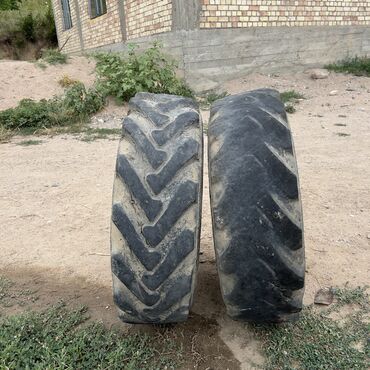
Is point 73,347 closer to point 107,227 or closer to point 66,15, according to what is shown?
point 107,227

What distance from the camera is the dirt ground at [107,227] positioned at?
205 centimetres

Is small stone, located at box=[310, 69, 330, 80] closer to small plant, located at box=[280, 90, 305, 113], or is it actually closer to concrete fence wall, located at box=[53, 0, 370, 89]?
concrete fence wall, located at box=[53, 0, 370, 89]

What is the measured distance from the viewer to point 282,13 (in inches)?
378

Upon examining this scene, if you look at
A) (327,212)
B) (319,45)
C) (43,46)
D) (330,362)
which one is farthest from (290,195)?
(43,46)

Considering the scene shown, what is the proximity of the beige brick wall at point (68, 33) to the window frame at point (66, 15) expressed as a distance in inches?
7.8

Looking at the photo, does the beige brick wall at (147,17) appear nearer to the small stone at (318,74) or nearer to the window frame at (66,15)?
the small stone at (318,74)

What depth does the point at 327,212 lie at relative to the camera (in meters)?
3.36

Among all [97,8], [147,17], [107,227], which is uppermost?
[97,8]

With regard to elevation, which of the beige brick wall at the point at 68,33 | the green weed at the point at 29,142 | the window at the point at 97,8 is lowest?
the green weed at the point at 29,142

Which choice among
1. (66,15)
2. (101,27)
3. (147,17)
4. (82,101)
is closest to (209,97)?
(147,17)

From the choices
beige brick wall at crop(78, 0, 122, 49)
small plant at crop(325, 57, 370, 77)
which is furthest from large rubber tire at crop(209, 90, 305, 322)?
beige brick wall at crop(78, 0, 122, 49)

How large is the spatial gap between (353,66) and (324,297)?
10.0 meters

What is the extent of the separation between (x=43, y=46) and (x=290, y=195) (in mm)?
22226

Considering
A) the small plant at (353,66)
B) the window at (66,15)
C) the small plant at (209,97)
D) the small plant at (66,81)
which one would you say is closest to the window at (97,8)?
the window at (66,15)
